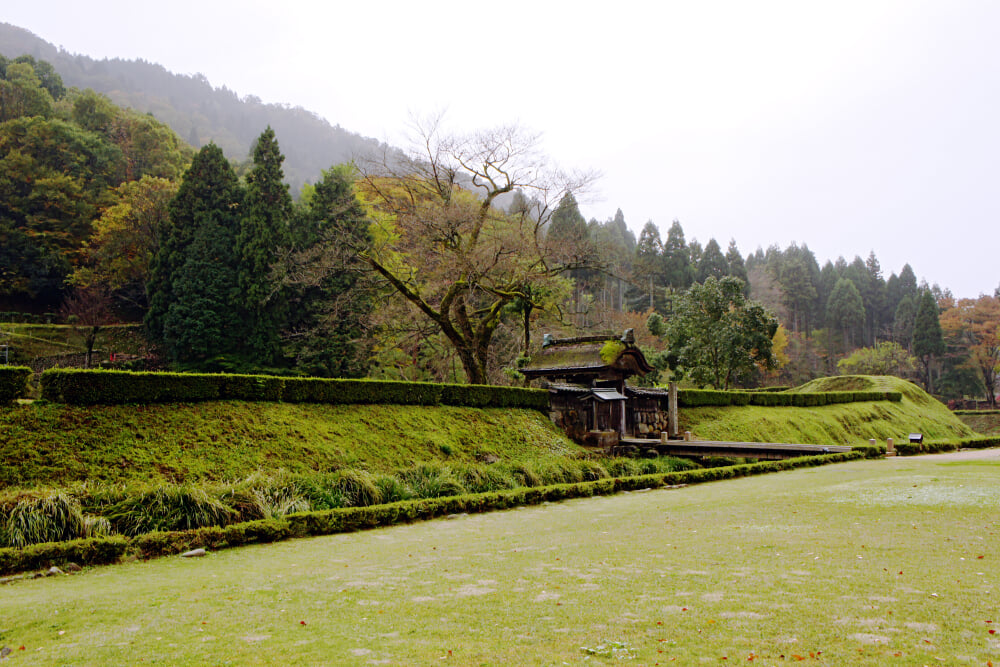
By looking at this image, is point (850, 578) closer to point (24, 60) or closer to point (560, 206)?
point (560, 206)

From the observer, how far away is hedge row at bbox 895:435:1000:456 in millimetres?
24047

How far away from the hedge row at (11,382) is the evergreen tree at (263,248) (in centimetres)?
1955

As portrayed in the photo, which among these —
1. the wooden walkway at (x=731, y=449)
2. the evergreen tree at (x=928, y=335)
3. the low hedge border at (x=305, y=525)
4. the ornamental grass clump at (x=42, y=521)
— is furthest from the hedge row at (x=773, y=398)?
the ornamental grass clump at (x=42, y=521)

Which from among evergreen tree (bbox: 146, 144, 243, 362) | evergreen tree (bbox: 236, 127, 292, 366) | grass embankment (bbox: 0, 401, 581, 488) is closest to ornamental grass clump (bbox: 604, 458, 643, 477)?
grass embankment (bbox: 0, 401, 581, 488)

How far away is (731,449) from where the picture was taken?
1972 cm

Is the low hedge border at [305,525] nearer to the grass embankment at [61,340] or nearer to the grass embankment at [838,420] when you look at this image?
the grass embankment at [838,420]

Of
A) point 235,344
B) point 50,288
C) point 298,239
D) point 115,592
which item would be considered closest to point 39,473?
point 115,592

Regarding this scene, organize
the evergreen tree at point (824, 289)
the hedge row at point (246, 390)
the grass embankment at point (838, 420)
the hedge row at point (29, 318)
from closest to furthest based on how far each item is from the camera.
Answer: the hedge row at point (246, 390) < the grass embankment at point (838, 420) < the hedge row at point (29, 318) < the evergreen tree at point (824, 289)

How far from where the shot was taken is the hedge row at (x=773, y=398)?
27.2 metres

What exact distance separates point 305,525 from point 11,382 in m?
5.86

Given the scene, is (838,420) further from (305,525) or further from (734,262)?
(734,262)

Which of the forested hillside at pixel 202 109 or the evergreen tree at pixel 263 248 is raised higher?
the forested hillside at pixel 202 109

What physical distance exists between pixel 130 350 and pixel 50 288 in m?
9.51

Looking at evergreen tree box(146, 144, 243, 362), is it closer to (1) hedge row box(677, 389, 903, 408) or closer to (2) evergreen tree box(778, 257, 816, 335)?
(1) hedge row box(677, 389, 903, 408)
